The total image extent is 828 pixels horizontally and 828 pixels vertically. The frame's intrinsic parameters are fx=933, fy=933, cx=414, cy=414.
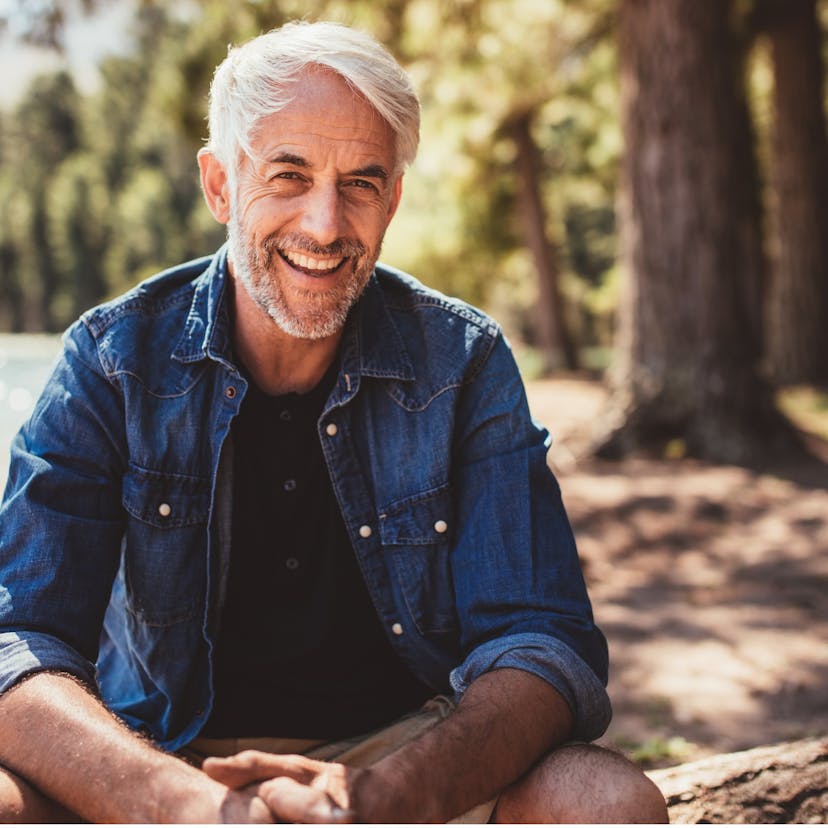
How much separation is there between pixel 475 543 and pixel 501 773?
0.51 m

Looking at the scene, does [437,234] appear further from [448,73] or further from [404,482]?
[404,482]

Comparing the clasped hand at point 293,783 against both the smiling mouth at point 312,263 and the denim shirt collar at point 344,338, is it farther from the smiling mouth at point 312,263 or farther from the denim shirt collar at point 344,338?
the smiling mouth at point 312,263

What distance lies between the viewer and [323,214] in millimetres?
2037

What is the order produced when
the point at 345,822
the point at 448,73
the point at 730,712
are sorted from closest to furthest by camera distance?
the point at 345,822, the point at 730,712, the point at 448,73

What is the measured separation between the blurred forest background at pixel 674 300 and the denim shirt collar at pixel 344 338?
1.77 m

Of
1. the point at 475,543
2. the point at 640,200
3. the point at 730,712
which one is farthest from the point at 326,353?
the point at 640,200

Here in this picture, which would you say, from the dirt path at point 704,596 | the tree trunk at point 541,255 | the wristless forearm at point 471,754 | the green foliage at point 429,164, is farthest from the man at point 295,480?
the tree trunk at point 541,255

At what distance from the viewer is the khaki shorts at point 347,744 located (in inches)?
79.9

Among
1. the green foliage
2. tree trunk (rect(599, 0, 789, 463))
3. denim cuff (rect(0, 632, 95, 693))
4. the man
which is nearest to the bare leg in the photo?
denim cuff (rect(0, 632, 95, 693))

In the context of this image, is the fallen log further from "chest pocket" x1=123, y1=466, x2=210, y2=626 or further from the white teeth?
the white teeth

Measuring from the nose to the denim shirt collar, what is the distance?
0.24 meters

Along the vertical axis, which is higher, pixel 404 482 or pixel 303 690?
pixel 404 482

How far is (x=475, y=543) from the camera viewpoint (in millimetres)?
2008

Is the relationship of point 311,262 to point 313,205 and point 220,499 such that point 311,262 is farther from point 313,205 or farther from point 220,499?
point 220,499
